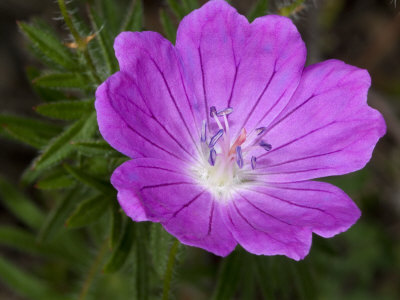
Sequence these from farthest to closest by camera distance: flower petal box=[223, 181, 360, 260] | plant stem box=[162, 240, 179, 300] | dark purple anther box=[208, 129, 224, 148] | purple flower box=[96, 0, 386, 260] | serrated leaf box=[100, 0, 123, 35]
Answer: serrated leaf box=[100, 0, 123, 35]
dark purple anther box=[208, 129, 224, 148]
plant stem box=[162, 240, 179, 300]
purple flower box=[96, 0, 386, 260]
flower petal box=[223, 181, 360, 260]

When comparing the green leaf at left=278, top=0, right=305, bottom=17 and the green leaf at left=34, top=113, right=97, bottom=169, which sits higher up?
the green leaf at left=278, top=0, right=305, bottom=17

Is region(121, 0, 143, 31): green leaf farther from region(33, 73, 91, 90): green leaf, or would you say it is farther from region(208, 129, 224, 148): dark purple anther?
region(208, 129, 224, 148): dark purple anther

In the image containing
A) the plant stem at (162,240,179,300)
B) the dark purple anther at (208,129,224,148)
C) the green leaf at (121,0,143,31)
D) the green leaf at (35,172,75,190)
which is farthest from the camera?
the green leaf at (121,0,143,31)

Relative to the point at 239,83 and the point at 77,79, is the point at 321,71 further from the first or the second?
the point at 77,79

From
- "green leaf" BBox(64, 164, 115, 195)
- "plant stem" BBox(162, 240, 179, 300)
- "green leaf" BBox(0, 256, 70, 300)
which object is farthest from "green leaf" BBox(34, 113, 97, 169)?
"green leaf" BBox(0, 256, 70, 300)

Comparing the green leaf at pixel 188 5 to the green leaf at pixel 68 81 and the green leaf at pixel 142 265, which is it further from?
the green leaf at pixel 142 265

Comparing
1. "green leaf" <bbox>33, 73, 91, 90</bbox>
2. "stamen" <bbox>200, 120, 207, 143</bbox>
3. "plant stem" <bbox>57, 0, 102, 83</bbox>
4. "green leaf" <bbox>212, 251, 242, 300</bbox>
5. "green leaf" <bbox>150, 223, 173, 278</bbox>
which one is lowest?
"green leaf" <bbox>212, 251, 242, 300</bbox>
